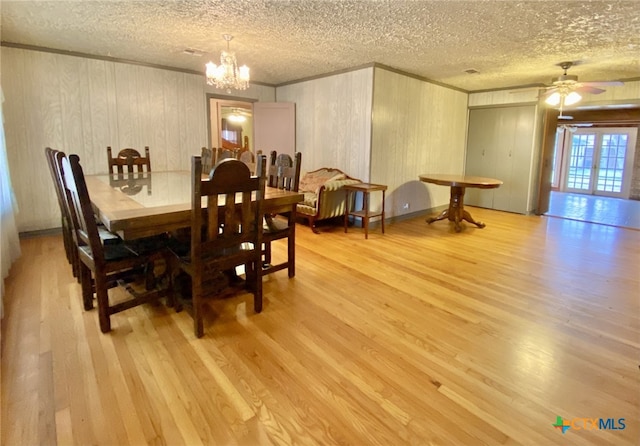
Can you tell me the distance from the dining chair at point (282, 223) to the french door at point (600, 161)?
32.4ft

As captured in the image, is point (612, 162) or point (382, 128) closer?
point (382, 128)

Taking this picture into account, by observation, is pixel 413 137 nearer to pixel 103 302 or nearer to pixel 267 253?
pixel 267 253

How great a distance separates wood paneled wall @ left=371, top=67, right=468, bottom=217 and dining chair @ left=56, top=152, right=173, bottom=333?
3.35 m

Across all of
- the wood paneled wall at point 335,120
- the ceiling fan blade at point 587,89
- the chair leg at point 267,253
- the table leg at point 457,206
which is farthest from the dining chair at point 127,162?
the ceiling fan blade at point 587,89

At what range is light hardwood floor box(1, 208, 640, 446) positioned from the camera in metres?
1.47

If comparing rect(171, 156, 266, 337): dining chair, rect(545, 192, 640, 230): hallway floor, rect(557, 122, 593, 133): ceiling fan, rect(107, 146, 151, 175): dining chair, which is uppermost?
rect(557, 122, 593, 133): ceiling fan

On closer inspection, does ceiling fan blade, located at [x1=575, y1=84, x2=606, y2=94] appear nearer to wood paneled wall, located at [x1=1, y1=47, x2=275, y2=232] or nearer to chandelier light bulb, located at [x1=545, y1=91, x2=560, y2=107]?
chandelier light bulb, located at [x1=545, y1=91, x2=560, y2=107]

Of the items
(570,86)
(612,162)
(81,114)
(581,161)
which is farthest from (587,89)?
(581,161)

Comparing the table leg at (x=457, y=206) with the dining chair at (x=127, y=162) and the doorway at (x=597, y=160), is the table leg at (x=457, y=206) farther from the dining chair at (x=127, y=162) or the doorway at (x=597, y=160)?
the doorway at (x=597, y=160)

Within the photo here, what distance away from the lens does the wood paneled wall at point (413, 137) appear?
16.0 ft

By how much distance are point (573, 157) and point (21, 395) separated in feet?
41.0

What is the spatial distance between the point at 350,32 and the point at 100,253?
2935 millimetres

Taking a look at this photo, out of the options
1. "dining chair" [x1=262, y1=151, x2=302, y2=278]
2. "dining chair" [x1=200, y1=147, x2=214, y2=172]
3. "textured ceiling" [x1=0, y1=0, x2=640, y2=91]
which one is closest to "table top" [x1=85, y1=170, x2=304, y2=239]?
"dining chair" [x1=262, y1=151, x2=302, y2=278]

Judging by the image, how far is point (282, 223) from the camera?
123 inches
